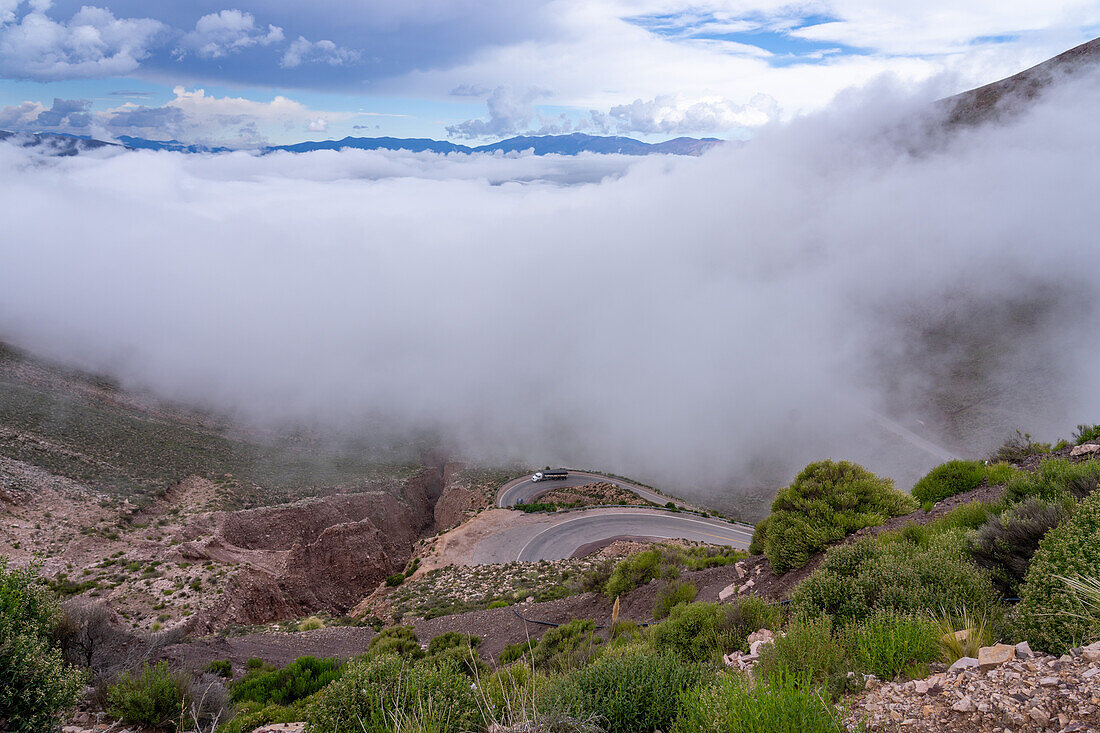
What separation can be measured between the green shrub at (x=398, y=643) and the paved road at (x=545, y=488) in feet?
90.8

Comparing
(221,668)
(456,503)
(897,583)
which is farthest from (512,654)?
(456,503)

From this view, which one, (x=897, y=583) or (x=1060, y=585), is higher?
(x=1060, y=585)

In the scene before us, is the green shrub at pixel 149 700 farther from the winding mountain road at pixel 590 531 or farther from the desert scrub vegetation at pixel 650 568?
the winding mountain road at pixel 590 531

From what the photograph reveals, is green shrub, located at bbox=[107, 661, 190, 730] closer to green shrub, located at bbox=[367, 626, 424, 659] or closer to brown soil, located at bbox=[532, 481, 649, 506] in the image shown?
green shrub, located at bbox=[367, 626, 424, 659]

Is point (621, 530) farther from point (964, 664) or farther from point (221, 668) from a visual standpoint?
point (964, 664)

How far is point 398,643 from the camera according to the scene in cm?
1533

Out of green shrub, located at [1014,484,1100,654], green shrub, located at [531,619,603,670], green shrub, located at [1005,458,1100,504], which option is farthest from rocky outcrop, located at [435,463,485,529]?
green shrub, located at [1014,484,1100,654]

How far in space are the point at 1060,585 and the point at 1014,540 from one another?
232cm

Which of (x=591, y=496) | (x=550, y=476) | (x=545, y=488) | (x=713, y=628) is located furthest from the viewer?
(x=550, y=476)

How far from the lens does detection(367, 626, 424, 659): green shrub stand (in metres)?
14.1

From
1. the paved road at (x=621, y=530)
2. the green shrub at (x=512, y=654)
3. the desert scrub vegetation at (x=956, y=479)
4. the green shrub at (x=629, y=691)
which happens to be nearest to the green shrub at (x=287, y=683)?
the green shrub at (x=512, y=654)

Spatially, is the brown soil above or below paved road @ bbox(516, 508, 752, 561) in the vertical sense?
below

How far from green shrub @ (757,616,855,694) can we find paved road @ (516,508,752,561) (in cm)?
2749

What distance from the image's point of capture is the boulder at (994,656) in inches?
189
